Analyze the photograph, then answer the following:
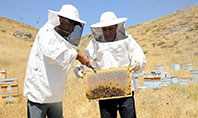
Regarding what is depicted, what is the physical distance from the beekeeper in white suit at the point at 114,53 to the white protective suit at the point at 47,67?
1.70 feet

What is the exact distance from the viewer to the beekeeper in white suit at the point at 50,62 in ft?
6.70

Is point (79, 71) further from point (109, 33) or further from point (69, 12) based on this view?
point (69, 12)

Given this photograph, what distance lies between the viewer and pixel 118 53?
252 cm

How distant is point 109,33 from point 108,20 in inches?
7.0

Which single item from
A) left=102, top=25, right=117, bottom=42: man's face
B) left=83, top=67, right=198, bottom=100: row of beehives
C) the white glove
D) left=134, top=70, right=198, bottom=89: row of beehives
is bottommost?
left=134, top=70, right=198, bottom=89: row of beehives

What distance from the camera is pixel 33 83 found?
2092 mm

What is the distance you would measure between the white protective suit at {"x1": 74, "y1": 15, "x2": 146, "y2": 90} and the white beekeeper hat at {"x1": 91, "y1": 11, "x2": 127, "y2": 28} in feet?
0.24

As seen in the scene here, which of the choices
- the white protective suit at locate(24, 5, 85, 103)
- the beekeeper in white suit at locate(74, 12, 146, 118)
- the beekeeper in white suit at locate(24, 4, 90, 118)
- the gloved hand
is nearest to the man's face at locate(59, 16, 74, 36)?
the beekeeper in white suit at locate(24, 4, 90, 118)

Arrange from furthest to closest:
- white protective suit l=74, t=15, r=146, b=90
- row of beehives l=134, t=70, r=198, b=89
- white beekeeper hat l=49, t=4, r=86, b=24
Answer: row of beehives l=134, t=70, r=198, b=89 < white protective suit l=74, t=15, r=146, b=90 < white beekeeper hat l=49, t=4, r=86, b=24

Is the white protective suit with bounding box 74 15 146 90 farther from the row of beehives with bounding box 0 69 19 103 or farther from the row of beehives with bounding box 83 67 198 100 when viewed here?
the row of beehives with bounding box 0 69 19 103

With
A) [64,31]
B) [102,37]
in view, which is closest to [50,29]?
[64,31]

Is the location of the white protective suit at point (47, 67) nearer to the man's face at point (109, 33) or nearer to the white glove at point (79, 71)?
the white glove at point (79, 71)

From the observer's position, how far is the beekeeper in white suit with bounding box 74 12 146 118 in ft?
8.07

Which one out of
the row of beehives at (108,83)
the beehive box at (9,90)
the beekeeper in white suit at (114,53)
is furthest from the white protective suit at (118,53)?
the beehive box at (9,90)
